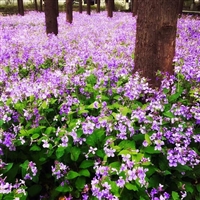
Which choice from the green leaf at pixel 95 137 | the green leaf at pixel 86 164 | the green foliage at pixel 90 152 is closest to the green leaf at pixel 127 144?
the green foliage at pixel 90 152

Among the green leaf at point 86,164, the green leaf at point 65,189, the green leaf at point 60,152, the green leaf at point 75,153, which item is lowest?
the green leaf at point 65,189

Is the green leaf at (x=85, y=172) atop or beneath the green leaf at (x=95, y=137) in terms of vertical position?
beneath

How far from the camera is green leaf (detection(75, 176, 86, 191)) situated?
326 centimetres

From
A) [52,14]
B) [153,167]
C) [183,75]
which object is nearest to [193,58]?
[183,75]

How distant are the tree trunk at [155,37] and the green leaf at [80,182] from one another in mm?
1940

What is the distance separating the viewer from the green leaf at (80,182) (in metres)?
3.26

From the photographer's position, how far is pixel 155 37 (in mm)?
4391

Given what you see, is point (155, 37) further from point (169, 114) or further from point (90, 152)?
point (90, 152)

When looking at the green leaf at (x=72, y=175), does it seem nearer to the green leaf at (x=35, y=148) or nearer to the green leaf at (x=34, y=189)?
the green leaf at (x=35, y=148)

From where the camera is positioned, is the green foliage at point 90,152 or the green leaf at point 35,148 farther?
the green leaf at point 35,148

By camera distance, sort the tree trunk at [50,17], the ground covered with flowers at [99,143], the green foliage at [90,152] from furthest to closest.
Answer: the tree trunk at [50,17]
the green foliage at [90,152]
the ground covered with flowers at [99,143]

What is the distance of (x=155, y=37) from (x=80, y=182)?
→ 237 centimetres

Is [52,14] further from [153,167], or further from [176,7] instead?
[153,167]

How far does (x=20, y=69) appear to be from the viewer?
19.4 ft
